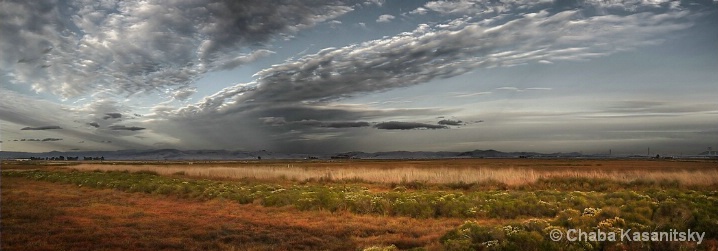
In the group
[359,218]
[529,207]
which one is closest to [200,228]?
[359,218]

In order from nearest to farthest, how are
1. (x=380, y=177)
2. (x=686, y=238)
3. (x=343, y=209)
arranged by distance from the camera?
1. (x=686, y=238)
2. (x=343, y=209)
3. (x=380, y=177)

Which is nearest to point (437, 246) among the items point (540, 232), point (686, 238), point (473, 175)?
point (540, 232)

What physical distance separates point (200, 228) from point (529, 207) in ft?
52.0

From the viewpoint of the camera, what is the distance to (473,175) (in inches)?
1432

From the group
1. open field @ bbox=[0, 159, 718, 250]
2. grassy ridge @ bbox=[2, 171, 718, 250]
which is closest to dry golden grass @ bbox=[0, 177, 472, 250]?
open field @ bbox=[0, 159, 718, 250]

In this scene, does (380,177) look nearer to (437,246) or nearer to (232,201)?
(232,201)

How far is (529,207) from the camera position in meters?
20.5

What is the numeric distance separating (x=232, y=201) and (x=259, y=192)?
75.3 inches

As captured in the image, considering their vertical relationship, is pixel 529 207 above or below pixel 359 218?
above

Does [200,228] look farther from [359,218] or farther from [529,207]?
[529,207]

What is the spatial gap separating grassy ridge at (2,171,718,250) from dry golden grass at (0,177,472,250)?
134cm

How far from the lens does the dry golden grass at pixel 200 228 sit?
46.0 ft

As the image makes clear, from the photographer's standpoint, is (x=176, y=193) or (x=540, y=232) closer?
(x=540, y=232)

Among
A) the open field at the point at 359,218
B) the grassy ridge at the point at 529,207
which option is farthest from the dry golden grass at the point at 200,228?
the grassy ridge at the point at 529,207
